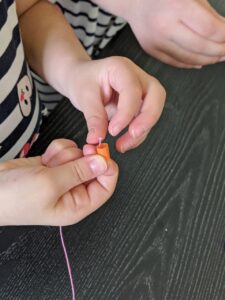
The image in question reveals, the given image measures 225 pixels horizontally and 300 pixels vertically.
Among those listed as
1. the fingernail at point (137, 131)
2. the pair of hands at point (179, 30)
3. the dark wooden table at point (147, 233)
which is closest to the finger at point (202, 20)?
the pair of hands at point (179, 30)

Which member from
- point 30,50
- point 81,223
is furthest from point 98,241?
point 30,50

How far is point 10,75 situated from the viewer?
513 millimetres

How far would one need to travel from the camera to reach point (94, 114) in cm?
A: 41

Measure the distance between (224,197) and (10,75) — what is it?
334mm

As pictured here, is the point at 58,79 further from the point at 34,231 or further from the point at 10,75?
the point at 34,231

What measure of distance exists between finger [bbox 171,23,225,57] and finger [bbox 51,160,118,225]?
266mm

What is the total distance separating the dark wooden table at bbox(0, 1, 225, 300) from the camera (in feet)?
1.43

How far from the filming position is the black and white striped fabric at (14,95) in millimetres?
497

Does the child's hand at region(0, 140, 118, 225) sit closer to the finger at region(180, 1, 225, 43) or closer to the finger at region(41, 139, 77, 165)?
the finger at region(41, 139, 77, 165)

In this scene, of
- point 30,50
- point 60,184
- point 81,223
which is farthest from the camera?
Result: point 30,50

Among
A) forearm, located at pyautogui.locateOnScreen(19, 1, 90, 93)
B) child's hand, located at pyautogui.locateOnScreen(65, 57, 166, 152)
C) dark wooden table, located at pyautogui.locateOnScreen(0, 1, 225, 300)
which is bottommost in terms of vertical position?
dark wooden table, located at pyautogui.locateOnScreen(0, 1, 225, 300)

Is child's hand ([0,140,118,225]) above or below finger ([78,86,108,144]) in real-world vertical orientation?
below

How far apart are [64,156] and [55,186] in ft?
0.17

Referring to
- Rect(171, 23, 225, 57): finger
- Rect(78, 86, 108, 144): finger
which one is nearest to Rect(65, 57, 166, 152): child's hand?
Rect(78, 86, 108, 144): finger
